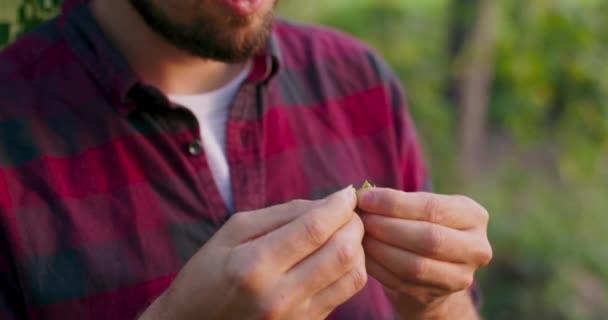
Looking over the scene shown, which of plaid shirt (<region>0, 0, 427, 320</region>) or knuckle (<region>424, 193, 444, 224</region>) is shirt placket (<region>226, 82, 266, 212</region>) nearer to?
plaid shirt (<region>0, 0, 427, 320</region>)

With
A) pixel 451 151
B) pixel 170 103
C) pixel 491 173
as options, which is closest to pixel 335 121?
pixel 170 103

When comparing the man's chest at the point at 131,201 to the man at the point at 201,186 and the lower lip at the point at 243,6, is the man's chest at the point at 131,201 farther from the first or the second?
the lower lip at the point at 243,6

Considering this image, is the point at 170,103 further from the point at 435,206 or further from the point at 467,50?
the point at 467,50

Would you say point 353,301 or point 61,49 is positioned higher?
point 61,49

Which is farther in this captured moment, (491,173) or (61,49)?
(491,173)

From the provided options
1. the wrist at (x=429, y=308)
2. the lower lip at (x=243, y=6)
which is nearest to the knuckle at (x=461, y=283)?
the wrist at (x=429, y=308)

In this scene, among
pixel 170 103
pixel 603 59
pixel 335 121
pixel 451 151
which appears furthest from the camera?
pixel 451 151
